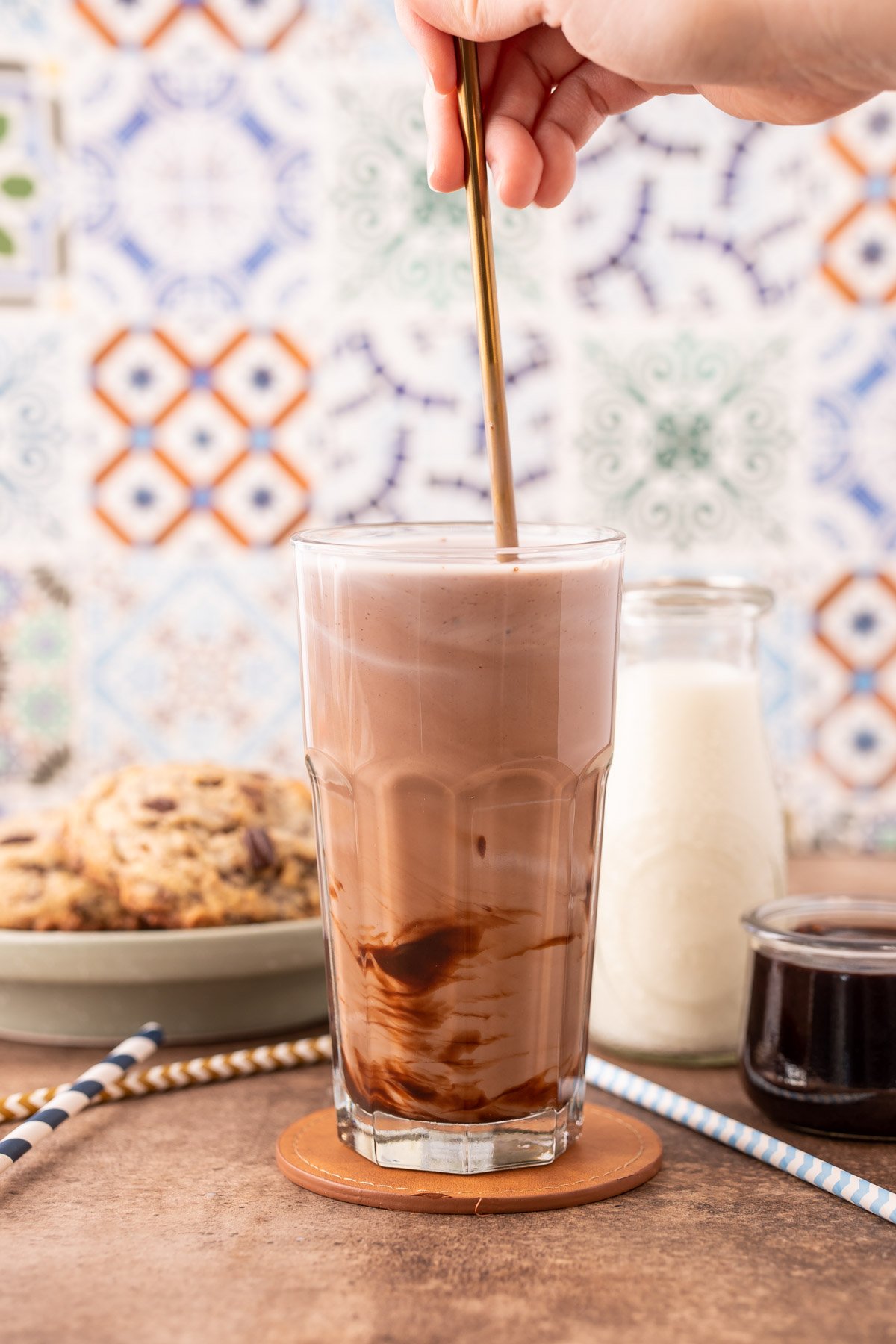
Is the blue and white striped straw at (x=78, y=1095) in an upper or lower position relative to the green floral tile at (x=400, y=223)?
lower

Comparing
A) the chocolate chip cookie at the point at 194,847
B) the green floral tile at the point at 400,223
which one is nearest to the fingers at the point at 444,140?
the chocolate chip cookie at the point at 194,847

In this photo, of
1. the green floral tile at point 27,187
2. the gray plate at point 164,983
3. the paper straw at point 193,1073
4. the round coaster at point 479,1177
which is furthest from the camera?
the green floral tile at point 27,187

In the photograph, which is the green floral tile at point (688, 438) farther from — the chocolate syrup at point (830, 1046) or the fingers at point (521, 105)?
the chocolate syrup at point (830, 1046)

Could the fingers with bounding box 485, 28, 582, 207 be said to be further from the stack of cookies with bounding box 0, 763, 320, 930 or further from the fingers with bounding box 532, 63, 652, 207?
the stack of cookies with bounding box 0, 763, 320, 930

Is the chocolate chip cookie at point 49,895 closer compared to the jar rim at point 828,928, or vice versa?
the jar rim at point 828,928

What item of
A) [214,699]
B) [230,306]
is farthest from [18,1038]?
[230,306]

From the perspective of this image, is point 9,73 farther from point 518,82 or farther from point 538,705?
point 538,705

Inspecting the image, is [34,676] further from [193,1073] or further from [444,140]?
[444,140]
